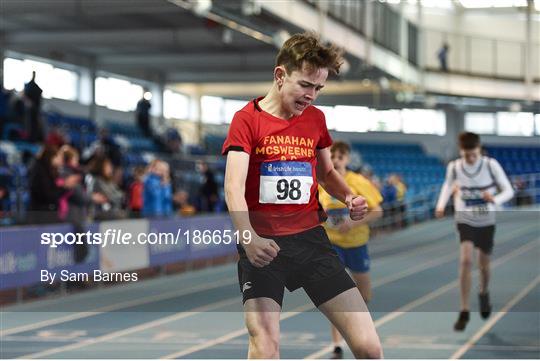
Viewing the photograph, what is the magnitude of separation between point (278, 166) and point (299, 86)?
32cm

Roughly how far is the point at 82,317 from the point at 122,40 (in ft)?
54.4

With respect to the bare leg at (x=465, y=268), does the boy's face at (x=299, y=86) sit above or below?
above

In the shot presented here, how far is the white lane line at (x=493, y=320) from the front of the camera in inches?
365

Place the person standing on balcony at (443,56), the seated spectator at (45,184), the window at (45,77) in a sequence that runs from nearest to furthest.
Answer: the seated spectator at (45,184), the window at (45,77), the person standing on balcony at (443,56)

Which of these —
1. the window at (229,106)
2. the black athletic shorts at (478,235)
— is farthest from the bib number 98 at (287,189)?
the window at (229,106)

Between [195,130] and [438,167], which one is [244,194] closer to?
[195,130]

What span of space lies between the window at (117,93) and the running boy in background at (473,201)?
23675 millimetres

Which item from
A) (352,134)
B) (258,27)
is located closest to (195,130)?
(352,134)

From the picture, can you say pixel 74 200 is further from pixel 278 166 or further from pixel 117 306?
pixel 278 166

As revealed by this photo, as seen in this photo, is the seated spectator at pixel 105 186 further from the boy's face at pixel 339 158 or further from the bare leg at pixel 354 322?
the bare leg at pixel 354 322

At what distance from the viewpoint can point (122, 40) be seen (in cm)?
2720

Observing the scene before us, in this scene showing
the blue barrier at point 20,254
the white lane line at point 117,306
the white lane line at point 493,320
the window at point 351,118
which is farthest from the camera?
the window at point 351,118

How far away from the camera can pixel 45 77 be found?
30750mm

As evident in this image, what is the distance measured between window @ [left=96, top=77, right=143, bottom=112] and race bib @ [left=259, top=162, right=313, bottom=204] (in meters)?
29.2
